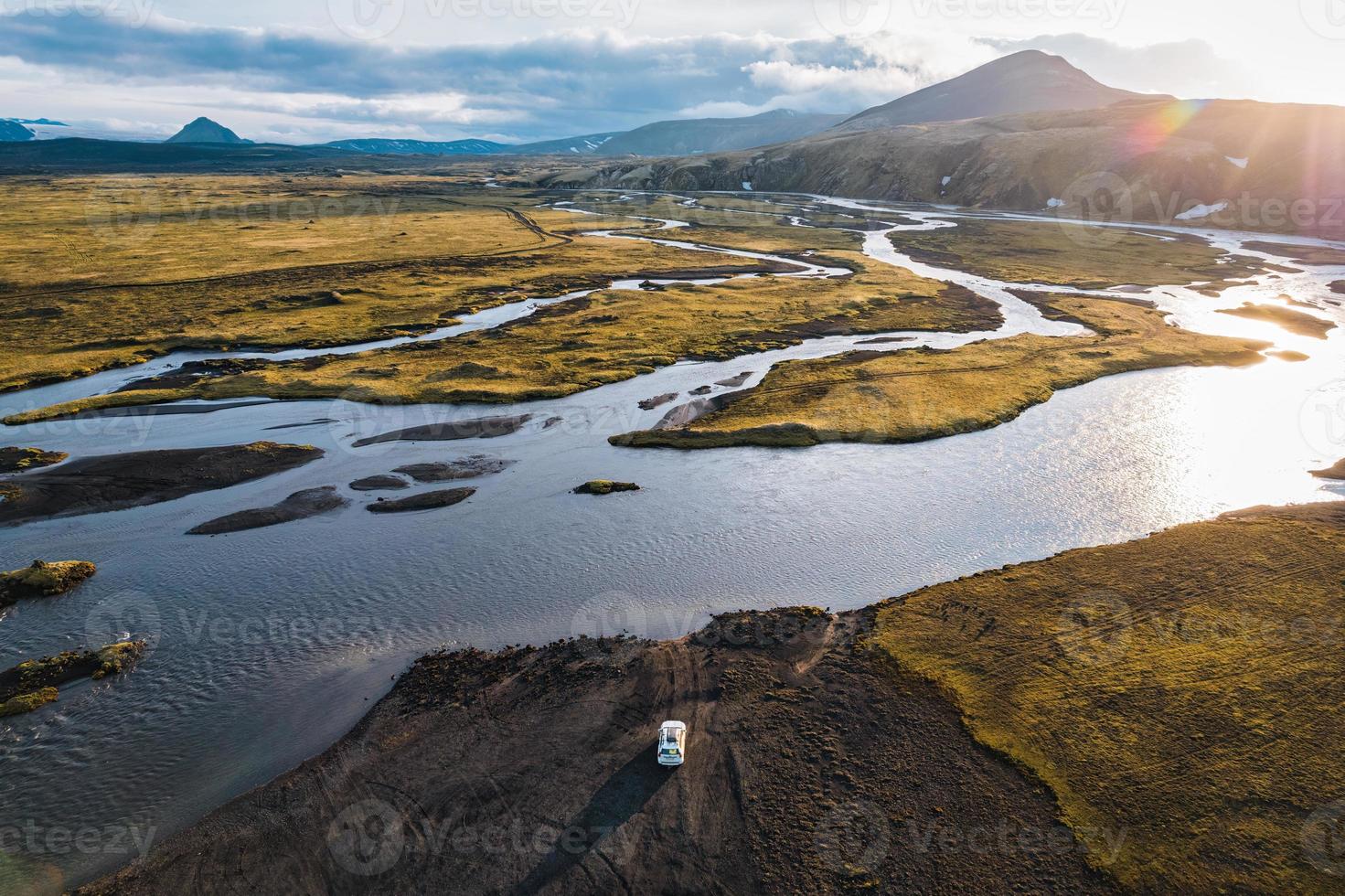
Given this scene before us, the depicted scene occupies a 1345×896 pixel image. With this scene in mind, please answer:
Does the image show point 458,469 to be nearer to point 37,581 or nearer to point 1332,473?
point 37,581

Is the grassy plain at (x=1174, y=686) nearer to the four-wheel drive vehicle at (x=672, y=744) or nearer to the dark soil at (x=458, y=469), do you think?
the four-wheel drive vehicle at (x=672, y=744)

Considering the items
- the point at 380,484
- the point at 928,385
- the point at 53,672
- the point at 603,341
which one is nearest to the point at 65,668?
the point at 53,672

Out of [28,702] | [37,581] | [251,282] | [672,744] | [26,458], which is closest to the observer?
[672,744]

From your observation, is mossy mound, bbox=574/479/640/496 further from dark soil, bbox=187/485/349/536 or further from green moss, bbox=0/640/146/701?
green moss, bbox=0/640/146/701

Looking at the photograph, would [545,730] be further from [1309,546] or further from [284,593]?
[1309,546]

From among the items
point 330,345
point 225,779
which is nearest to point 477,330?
point 330,345

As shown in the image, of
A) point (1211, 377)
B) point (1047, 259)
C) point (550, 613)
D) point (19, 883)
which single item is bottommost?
point (19, 883)

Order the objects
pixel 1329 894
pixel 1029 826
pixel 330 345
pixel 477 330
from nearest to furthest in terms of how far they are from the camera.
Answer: pixel 1329 894
pixel 1029 826
pixel 330 345
pixel 477 330
